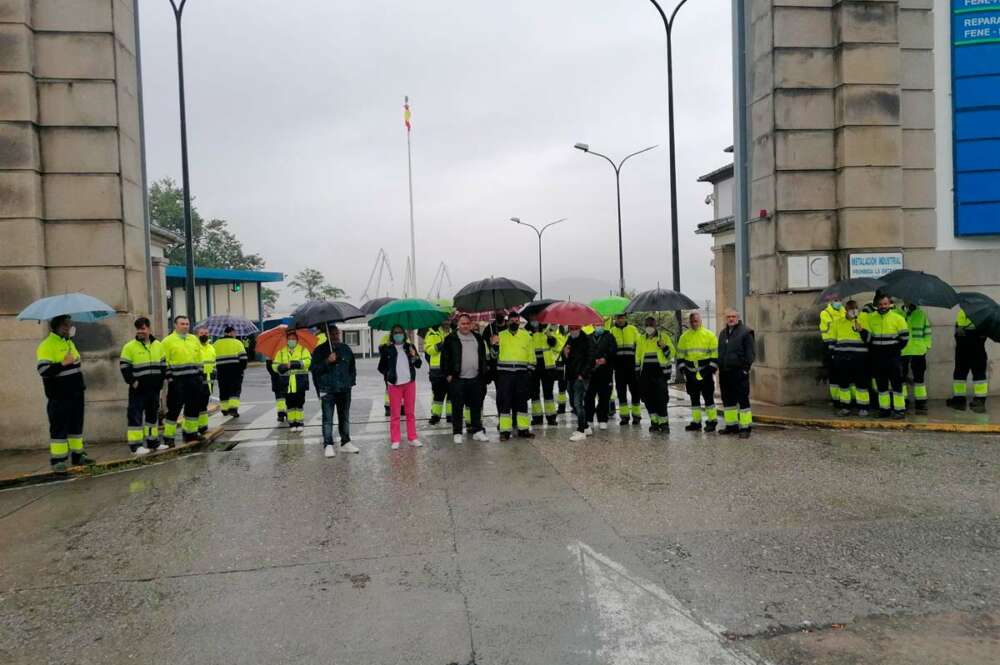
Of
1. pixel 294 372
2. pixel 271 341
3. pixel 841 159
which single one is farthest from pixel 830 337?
pixel 271 341

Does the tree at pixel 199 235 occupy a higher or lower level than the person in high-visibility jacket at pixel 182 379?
higher

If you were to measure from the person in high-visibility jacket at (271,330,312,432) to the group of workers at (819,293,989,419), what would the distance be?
904 centimetres

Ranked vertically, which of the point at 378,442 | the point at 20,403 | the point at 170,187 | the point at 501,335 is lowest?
the point at 378,442

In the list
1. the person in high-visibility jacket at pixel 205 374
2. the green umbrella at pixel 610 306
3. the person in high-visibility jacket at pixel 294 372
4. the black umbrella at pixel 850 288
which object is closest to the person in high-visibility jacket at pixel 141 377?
the person in high-visibility jacket at pixel 205 374

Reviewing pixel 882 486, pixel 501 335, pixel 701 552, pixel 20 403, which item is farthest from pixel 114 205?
pixel 882 486

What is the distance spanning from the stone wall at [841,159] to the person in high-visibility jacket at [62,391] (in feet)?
37.2

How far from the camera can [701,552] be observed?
522 cm

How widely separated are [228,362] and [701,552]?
10.8 meters

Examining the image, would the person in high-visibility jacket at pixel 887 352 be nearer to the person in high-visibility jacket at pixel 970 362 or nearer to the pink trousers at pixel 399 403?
the person in high-visibility jacket at pixel 970 362

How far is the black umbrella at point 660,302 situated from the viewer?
10.0m

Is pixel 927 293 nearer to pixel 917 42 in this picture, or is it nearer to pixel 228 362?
pixel 917 42

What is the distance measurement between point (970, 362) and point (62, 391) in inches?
548

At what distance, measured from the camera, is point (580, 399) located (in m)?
10.7

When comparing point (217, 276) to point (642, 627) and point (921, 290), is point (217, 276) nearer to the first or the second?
point (921, 290)
